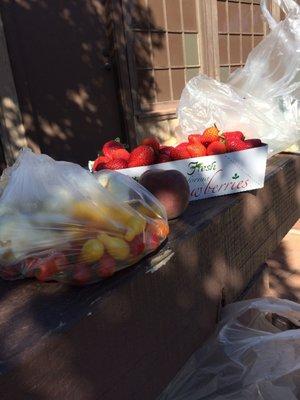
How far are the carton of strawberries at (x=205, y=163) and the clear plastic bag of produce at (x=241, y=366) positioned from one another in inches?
17.9

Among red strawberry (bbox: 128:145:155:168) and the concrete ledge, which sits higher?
red strawberry (bbox: 128:145:155:168)

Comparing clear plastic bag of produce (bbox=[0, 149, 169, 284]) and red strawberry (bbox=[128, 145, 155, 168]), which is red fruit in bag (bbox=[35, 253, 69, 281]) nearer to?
clear plastic bag of produce (bbox=[0, 149, 169, 284])

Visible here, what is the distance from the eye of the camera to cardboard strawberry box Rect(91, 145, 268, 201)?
146 centimetres

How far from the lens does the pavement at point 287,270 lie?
2.59m

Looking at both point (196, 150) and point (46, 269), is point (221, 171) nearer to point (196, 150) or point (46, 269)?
point (196, 150)

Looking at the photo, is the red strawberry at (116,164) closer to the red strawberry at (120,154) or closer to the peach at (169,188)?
the red strawberry at (120,154)

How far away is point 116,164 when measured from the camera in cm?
146

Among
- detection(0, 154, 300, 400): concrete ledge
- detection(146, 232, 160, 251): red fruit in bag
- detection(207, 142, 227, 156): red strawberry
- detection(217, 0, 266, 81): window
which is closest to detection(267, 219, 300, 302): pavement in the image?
detection(0, 154, 300, 400): concrete ledge

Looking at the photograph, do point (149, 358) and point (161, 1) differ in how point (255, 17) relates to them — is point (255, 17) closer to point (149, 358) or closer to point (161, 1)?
point (161, 1)

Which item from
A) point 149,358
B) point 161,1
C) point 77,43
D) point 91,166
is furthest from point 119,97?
point 149,358

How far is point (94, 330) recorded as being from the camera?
2.78ft

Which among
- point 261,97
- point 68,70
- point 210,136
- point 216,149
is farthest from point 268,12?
point 216,149

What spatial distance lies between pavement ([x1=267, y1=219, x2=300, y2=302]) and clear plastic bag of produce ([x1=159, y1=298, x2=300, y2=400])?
119cm

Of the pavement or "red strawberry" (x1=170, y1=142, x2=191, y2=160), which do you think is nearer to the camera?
"red strawberry" (x1=170, y1=142, x2=191, y2=160)
